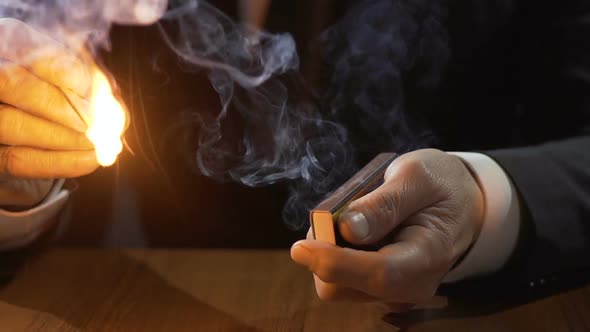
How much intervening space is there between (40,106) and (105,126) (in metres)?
0.09

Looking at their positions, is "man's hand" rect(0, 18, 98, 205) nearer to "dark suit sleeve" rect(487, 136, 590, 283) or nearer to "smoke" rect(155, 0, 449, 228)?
"smoke" rect(155, 0, 449, 228)

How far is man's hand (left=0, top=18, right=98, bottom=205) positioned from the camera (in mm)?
857

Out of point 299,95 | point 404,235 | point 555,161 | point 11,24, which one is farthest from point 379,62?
point 11,24

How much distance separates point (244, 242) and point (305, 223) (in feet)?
0.71

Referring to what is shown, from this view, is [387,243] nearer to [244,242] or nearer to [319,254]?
[319,254]

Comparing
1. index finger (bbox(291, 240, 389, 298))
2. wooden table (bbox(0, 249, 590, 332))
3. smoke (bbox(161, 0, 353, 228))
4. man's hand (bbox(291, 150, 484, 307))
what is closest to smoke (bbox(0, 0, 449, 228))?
smoke (bbox(161, 0, 353, 228))

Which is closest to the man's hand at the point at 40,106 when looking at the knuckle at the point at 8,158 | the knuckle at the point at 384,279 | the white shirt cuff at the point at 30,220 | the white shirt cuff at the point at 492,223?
the knuckle at the point at 8,158

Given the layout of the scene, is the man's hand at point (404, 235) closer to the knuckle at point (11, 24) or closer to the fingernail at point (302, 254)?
the fingernail at point (302, 254)

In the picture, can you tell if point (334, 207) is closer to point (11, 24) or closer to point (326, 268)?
point (326, 268)

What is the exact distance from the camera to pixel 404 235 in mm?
762

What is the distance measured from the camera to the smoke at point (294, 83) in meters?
1.15

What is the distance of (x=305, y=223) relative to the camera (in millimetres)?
1226

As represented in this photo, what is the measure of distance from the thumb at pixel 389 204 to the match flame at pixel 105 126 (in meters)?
0.38

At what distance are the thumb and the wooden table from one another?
0.18 metres
